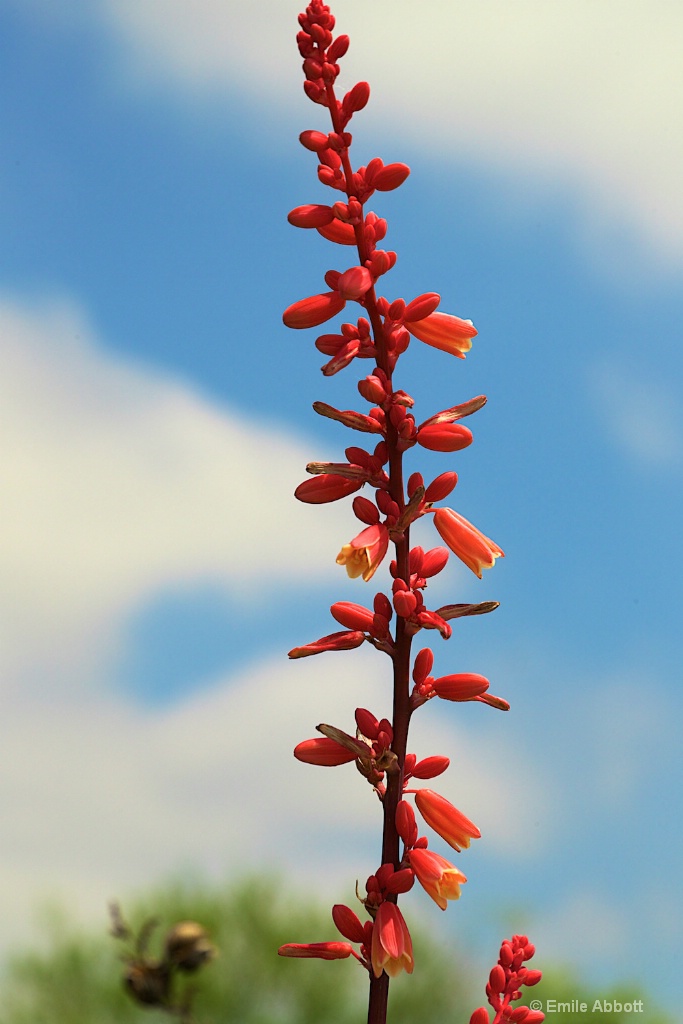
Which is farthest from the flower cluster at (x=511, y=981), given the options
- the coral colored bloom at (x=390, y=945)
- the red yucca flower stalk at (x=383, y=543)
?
the coral colored bloom at (x=390, y=945)

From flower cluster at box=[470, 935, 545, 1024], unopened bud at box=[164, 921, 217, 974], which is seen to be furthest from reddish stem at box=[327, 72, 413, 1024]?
unopened bud at box=[164, 921, 217, 974]

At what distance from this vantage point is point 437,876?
6.33 feet

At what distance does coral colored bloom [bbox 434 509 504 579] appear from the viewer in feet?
7.23

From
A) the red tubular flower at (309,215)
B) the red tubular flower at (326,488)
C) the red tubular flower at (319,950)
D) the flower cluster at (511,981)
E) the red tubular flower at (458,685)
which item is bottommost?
the flower cluster at (511,981)

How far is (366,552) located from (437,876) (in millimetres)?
573

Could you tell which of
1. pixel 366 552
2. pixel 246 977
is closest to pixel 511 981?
pixel 366 552

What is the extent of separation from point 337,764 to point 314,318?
832 mm

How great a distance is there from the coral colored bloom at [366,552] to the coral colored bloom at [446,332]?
16.2 inches

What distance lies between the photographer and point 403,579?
2.02m

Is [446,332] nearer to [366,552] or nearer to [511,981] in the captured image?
[366,552]

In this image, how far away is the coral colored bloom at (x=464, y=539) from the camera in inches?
86.8

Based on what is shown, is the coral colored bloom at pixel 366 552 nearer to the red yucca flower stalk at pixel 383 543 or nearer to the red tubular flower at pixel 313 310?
the red yucca flower stalk at pixel 383 543

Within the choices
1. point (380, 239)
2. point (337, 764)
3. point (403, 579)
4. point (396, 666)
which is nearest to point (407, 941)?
point (337, 764)

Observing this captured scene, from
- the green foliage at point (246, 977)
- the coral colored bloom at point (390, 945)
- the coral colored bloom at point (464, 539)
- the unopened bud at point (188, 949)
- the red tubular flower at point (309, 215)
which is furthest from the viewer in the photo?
the green foliage at point (246, 977)
